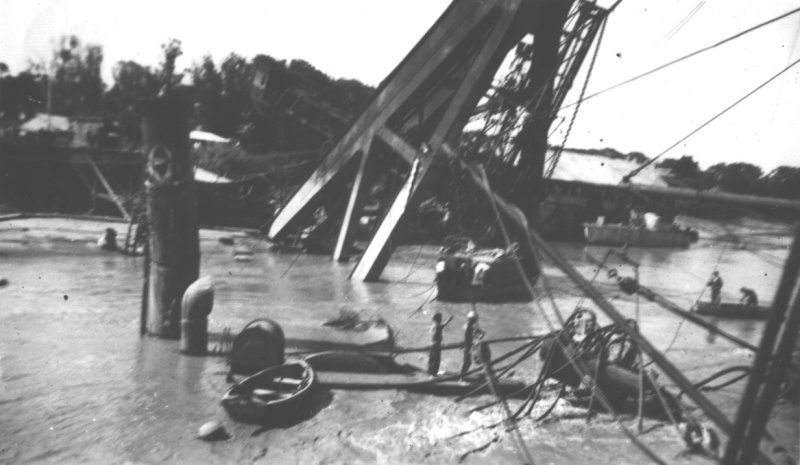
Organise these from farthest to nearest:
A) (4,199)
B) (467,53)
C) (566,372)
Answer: (4,199) → (467,53) → (566,372)


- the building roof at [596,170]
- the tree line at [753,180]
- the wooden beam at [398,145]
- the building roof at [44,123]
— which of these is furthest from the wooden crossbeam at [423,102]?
the building roof at [596,170]

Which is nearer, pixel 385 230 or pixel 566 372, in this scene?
pixel 566 372

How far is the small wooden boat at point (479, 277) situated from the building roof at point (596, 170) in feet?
71.5

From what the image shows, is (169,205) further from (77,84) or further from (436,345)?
(77,84)

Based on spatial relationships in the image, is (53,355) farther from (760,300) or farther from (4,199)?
(760,300)

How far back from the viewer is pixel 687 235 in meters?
38.4

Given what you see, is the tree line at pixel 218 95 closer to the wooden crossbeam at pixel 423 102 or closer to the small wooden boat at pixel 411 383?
the wooden crossbeam at pixel 423 102

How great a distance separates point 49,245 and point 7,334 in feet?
32.1

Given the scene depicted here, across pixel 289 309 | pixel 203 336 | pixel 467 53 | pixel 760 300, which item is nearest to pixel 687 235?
pixel 760 300

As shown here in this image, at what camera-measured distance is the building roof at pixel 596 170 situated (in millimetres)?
36656

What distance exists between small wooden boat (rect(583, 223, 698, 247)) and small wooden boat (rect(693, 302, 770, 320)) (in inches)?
623

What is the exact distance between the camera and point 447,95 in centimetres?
1605

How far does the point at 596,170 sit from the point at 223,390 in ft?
122

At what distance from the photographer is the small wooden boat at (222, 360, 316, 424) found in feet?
22.2
